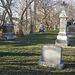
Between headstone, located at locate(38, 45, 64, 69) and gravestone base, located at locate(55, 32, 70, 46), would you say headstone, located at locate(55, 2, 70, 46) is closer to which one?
gravestone base, located at locate(55, 32, 70, 46)

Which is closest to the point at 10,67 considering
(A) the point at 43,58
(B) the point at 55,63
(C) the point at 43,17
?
(A) the point at 43,58

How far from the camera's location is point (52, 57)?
5254 millimetres

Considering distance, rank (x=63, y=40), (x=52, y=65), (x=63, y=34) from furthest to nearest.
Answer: (x=63, y=34)
(x=63, y=40)
(x=52, y=65)

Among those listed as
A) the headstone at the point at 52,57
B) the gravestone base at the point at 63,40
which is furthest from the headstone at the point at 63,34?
the headstone at the point at 52,57

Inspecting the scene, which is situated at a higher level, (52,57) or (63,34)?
(63,34)

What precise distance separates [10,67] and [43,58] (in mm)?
1373

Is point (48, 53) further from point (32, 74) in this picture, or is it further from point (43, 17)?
point (43, 17)

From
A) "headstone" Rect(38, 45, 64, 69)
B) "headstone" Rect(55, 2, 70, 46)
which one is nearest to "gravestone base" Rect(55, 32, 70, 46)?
"headstone" Rect(55, 2, 70, 46)

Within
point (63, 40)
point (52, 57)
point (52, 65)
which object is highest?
point (63, 40)

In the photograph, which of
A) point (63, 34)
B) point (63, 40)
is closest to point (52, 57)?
point (63, 40)

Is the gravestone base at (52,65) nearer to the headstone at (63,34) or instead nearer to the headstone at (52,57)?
the headstone at (52,57)

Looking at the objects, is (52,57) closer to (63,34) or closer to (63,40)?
(63,40)

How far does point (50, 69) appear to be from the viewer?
16.6 ft

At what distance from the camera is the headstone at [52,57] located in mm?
5094
